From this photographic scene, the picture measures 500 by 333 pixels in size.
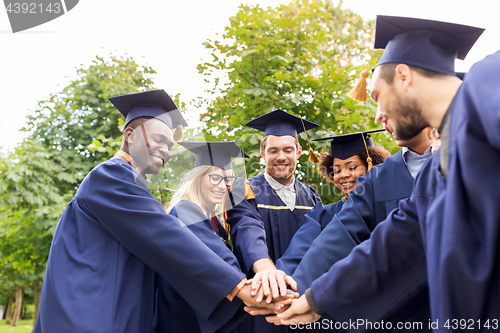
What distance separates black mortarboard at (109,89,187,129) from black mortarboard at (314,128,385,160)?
1426mm

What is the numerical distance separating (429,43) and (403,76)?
0.60 feet

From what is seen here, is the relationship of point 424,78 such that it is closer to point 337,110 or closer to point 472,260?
point 472,260

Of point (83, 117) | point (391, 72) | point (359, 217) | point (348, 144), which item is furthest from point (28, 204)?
point (391, 72)

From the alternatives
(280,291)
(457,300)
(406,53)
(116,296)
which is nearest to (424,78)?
(406,53)

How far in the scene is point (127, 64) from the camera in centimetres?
890

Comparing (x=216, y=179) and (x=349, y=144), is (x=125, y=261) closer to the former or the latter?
(x=216, y=179)

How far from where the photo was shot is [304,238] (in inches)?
104

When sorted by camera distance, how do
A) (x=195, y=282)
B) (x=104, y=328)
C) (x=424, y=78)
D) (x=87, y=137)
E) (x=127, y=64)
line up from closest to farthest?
(x=424, y=78), (x=104, y=328), (x=195, y=282), (x=87, y=137), (x=127, y=64)

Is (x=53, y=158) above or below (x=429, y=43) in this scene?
below

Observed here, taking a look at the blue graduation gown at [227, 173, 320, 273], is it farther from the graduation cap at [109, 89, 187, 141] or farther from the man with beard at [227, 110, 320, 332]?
the graduation cap at [109, 89, 187, 141]

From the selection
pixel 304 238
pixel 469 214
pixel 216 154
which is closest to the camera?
→ pixel 469 214

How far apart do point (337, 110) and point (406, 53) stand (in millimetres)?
2939

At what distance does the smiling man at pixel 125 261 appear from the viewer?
1.93m

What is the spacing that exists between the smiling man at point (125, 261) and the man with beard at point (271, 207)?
517 mm
